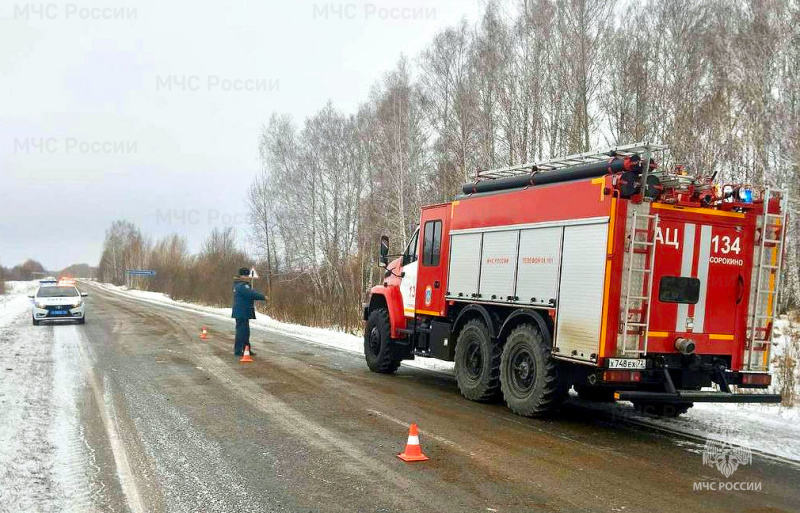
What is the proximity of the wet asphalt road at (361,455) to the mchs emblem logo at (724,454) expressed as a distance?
122mm

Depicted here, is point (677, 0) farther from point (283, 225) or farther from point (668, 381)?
point (283, 225)

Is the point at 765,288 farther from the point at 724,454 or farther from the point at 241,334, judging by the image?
the point at 241,334

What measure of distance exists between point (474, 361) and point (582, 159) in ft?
11.2

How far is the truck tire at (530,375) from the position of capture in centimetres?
781

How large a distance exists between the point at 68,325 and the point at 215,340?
7868 mm

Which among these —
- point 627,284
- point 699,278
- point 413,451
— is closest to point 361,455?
point 413,451

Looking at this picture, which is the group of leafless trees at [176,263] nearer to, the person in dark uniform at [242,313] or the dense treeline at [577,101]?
the dense treeline at [577,101]

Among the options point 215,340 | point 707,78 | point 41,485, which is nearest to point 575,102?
point 707,78

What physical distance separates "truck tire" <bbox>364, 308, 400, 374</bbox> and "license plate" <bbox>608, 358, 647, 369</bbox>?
5.49 meters

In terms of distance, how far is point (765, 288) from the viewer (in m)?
7.69

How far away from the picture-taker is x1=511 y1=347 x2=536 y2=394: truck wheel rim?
8.21 metres

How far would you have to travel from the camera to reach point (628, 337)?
7.05m

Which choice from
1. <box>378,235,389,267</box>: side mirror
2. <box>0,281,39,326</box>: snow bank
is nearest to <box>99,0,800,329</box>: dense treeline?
<box>378,235,389,267</box>: side mirror

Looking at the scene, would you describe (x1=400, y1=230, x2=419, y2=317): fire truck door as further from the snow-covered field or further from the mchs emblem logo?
the mchs emblem logo
